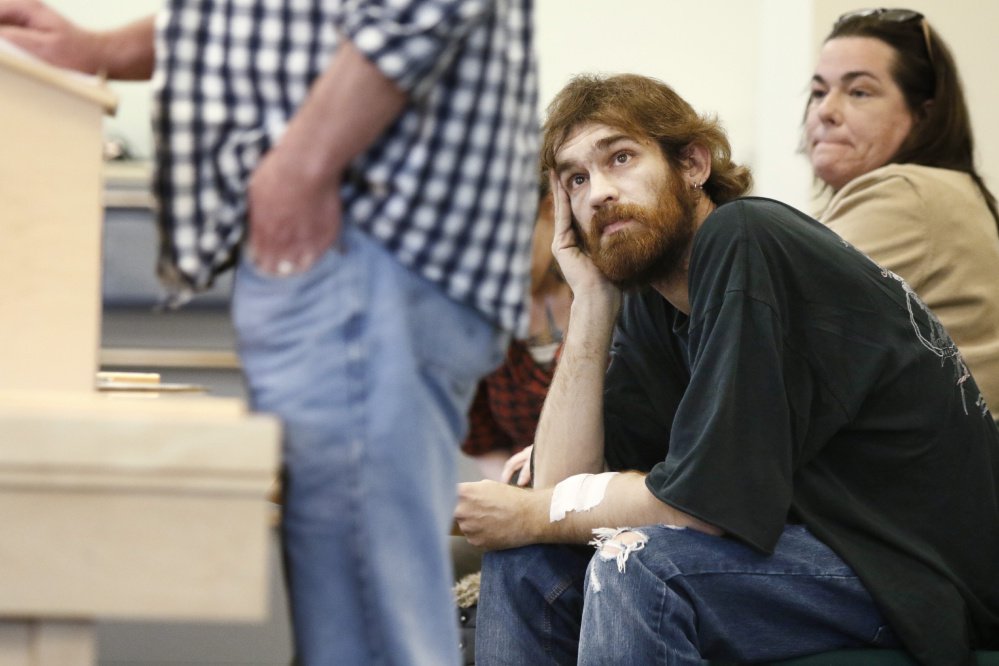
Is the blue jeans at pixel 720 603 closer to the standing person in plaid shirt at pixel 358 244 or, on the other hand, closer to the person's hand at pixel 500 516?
the person's hand at pixel 500 516

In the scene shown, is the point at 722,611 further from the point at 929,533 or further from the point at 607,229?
the point at 607,229

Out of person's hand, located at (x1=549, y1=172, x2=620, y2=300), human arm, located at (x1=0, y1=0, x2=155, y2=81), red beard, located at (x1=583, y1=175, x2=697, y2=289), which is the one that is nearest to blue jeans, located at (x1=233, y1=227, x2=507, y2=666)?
human arm, located at (x1=0, y1=0, x2=155, y2=81)

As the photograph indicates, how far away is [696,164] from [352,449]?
1271mm

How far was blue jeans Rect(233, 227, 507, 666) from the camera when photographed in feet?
2.63

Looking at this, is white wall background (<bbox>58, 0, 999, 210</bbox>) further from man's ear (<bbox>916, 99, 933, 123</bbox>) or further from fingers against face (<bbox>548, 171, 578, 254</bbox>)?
fingers against face (<bbox>548, 171, 578, 254</bbox>)

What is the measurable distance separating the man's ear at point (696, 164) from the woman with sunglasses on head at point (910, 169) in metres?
0.32

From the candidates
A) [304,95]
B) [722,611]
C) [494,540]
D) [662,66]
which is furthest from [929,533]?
[662,66]

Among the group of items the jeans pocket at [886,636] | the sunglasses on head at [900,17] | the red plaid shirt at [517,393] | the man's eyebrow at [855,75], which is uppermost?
the sunglasses on head at [900,17]

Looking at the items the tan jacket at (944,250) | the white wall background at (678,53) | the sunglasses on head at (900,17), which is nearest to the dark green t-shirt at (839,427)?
the tan jacket at (944,250)

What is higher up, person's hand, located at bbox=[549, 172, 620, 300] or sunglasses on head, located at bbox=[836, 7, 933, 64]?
sunglasses on head, located at bbox=[836, 7, 933, 64]

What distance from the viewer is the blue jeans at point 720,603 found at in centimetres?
145

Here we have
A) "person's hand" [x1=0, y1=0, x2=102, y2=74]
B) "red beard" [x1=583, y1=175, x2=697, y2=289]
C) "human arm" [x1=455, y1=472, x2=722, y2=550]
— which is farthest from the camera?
"red beard" [x1=583, y1=175, x2=697, y2=289]

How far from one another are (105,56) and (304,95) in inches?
8.8

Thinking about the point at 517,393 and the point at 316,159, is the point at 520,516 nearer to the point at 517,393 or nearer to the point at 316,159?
the point at 517,393
